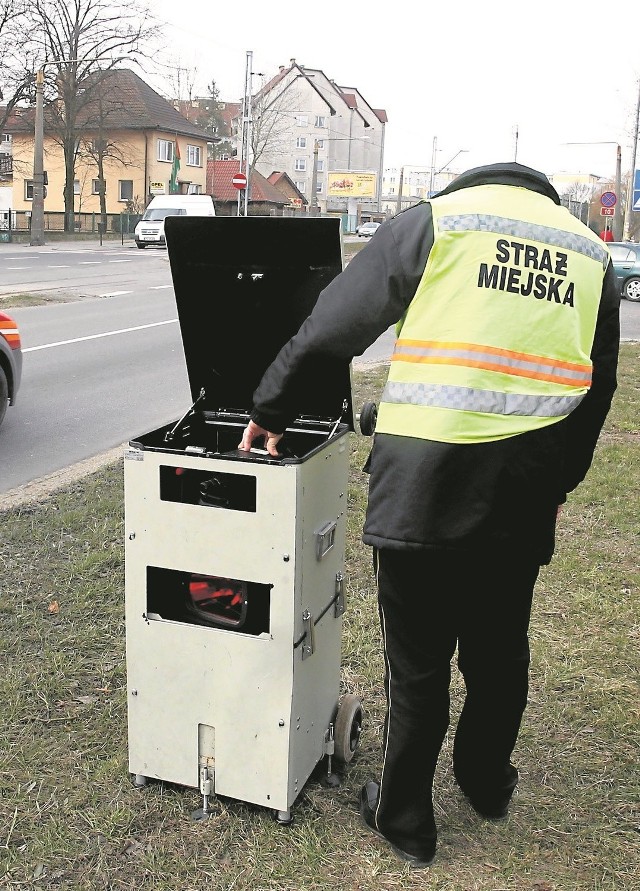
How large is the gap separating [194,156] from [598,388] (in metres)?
65.0

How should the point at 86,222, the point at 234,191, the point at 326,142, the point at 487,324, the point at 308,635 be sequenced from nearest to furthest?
the point at 487,324
the point at 308,635
the point at 86,222
the point at 234,191
the point at 326,142

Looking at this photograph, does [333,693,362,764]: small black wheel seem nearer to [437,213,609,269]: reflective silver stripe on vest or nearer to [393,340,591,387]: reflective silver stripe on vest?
[393,340,591,387]: reflective silver stripe on vest

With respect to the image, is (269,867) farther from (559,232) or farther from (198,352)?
(559,232)

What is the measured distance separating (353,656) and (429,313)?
6.46ft

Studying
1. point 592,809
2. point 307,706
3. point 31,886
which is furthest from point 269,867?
point 592,809

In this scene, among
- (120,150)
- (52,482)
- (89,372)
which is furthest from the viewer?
(120,150)

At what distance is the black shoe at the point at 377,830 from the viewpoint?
2539mm

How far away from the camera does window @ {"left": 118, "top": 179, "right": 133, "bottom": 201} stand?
58969mm

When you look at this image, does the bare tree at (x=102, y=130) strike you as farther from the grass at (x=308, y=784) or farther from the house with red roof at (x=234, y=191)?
the grass at (x=308, y=784)

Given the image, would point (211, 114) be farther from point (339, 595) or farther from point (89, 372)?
point (339, 595)

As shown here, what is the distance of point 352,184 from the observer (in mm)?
86312

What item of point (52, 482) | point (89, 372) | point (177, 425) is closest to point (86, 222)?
point (89, 372)

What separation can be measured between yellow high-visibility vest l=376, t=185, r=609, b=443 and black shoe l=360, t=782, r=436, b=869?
1.16m

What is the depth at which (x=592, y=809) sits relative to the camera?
112 inches
